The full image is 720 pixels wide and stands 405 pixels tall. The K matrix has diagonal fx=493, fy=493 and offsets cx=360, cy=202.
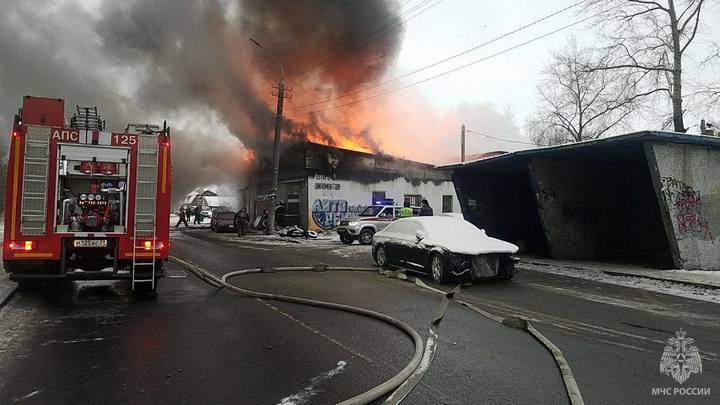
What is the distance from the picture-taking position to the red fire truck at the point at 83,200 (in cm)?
705

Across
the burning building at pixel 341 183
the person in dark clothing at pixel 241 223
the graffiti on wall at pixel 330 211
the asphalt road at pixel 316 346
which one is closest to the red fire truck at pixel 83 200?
the asphalt road at pixel 316 346

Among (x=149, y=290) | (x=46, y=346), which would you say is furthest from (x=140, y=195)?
(x=46, y=346)

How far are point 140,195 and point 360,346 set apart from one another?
14.6ft

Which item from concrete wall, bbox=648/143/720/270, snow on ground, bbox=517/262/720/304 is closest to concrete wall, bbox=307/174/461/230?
snow on ground, bbox=517/262/720/304

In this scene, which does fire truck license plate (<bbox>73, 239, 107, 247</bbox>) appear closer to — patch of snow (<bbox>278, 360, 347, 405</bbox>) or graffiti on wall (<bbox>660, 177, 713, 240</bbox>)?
patch of snow (<bbox>278, 360, 347, 405</bbox>)

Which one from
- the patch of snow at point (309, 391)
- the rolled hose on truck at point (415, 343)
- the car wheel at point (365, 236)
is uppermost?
the car wheel at point (365, 236)

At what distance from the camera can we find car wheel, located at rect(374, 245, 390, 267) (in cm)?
1222

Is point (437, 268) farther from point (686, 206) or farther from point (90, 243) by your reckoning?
point (686, 206)

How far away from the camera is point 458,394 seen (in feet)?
12.6

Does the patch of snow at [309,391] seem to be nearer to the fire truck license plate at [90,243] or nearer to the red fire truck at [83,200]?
the red fire truck at [83,200]

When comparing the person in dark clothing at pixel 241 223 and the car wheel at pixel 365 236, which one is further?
the person in dark clothing at pixel 241 223

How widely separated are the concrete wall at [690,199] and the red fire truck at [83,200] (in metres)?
10.9

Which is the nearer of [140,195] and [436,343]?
[436,343]

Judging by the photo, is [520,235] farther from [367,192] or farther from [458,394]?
[458,394]
